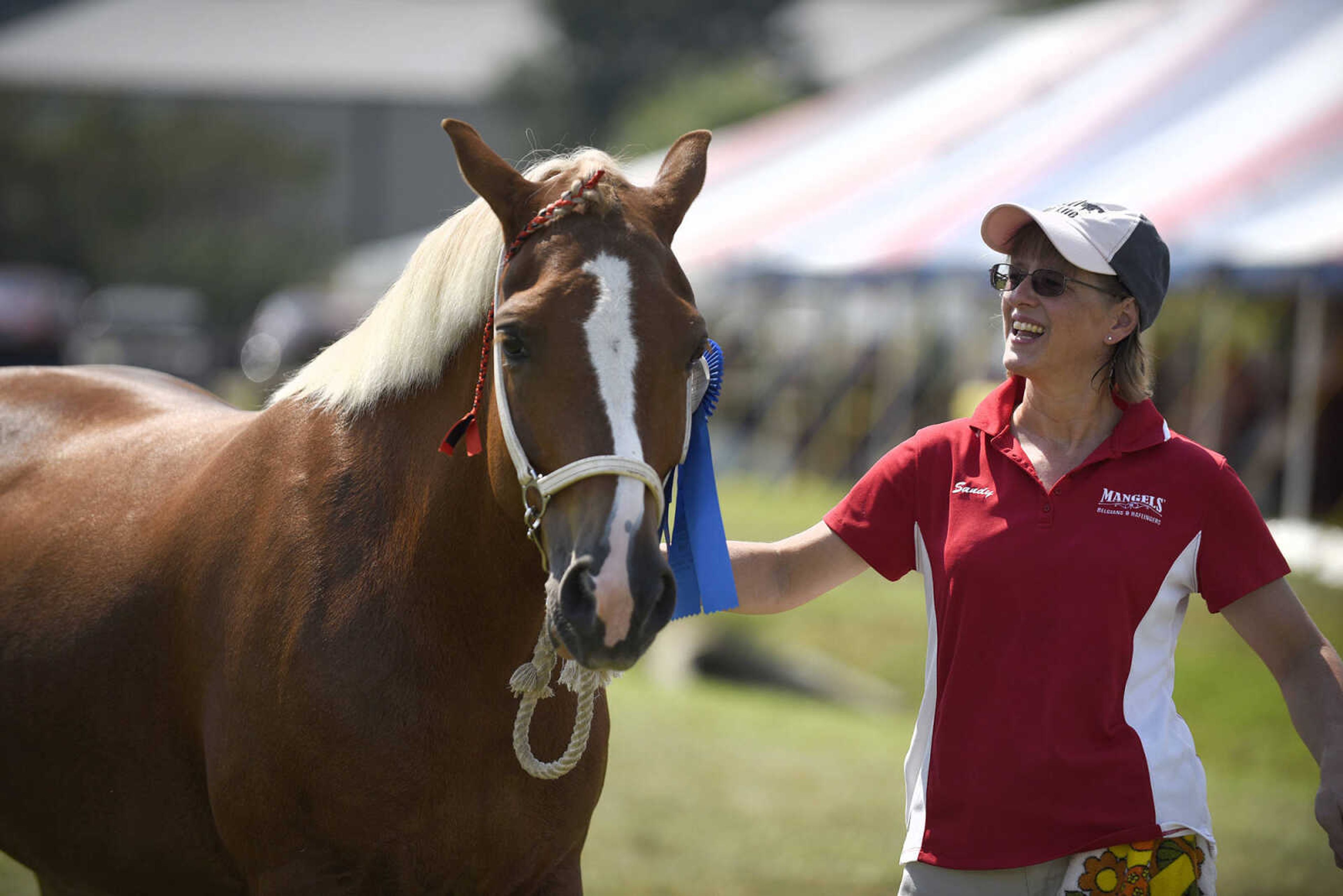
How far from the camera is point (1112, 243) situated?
2.38 metres

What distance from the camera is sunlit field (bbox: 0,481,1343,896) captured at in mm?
4879

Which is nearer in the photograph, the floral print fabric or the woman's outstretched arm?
the floral print fabric

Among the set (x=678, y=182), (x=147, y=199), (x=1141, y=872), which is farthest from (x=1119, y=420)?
(x=147, y=199)

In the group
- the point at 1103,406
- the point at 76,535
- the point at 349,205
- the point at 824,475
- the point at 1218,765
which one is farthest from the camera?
the point at 349,205

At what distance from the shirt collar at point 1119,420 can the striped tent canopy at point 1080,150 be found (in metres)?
6.68

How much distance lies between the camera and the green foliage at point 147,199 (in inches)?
1226

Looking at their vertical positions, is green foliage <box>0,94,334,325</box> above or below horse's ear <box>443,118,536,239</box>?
above

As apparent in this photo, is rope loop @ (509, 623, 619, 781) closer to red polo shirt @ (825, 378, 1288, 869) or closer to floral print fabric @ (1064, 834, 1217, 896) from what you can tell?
red polo shirt @ (825, 378, 1288, 869)

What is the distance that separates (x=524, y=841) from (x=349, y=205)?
39624 millimetres

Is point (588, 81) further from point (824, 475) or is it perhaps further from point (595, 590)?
point (595, 590)

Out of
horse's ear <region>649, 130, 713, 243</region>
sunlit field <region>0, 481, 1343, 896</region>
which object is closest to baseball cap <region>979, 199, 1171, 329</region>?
horse's ear <region>649, 130, 713, 243</region>

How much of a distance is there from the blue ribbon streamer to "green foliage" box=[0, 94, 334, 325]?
32.1 metres

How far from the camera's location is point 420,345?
2414 mm

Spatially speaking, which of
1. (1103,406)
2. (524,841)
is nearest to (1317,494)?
(1103,406)
